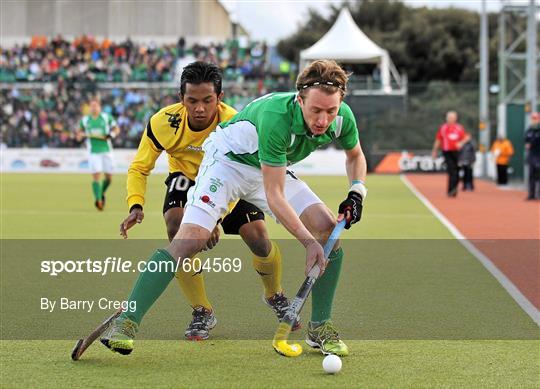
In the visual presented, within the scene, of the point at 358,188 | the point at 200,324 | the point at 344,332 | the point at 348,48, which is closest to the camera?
the point at 358,188

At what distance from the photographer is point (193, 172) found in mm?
7539

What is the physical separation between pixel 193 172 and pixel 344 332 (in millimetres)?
1555

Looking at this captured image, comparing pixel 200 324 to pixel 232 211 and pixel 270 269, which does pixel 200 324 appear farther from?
pixel 232 211

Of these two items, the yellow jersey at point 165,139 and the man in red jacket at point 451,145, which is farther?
the man in red jacket at point 451,145

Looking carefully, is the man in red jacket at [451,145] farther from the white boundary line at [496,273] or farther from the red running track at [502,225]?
the white boundary line at [496,273]

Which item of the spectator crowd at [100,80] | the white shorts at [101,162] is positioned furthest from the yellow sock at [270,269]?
the spectator crowd at [100,80]

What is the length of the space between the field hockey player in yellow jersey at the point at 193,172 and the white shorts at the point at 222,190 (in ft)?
1.19

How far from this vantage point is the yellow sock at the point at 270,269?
7.62m

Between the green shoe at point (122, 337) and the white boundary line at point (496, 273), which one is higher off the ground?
the green shoe at point (122, 337)

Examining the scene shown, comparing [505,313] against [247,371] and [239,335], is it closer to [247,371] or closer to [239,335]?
[239,335]

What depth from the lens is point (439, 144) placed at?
84.5ft

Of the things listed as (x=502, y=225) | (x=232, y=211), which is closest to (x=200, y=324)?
(x=232, y=211)

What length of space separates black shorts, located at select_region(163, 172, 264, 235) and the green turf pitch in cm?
77

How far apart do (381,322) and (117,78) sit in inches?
1416
